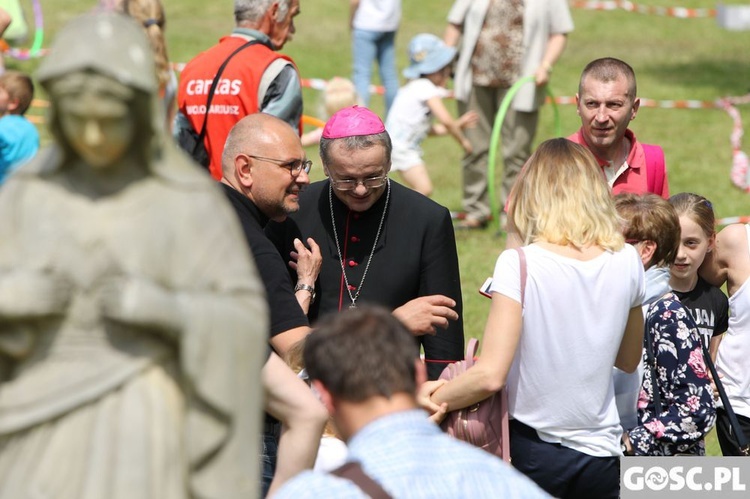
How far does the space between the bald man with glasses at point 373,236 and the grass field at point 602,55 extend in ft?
14.9

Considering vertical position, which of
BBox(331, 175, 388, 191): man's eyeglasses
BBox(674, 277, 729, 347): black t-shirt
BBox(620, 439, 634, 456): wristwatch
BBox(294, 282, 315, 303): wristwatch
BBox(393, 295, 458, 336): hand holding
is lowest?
BBox(620, 439, 634, 456): wristwatch

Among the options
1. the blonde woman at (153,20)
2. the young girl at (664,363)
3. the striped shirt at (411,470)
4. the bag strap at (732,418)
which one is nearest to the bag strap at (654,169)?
the young girl at (664,363)

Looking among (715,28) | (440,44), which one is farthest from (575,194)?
(715,28)

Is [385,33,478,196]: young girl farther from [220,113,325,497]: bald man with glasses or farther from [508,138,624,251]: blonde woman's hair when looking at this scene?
[508,138,624,251]: blonde woman's hair

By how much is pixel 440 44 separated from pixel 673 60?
40.3 feet

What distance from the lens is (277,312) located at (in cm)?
547

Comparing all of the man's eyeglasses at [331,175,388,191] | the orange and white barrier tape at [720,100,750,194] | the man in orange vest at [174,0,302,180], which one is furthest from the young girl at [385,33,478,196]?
the man's eyeglasses at [331,175,388,191]

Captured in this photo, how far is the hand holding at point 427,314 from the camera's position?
5.54 m

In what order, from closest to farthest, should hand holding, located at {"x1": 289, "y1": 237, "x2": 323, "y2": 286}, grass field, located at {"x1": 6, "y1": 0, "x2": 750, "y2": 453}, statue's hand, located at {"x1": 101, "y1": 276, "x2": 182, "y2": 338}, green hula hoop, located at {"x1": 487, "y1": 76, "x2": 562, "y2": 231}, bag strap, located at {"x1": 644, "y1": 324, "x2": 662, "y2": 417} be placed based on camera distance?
statue's hand, located at {"x1": 101, "y1": 276, "x2": 182, "y2": 338} → bag strap, located at {"x1": 644, "y1": 324, "x2": 662, "y2": 417} → hand holding, located at {"x1": 289, "y1": 237, "x2": 323, "y2": 286} → green hula hoop, located at {"x1": 487, "y1": 76, "x2": 562, "y2": 231} → grass field, located at {"x1": 6, "y1": 0, "x2": 750, "y2": 453}

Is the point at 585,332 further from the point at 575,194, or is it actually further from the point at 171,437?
the point at 171,437

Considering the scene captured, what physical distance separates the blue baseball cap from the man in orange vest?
3.58m

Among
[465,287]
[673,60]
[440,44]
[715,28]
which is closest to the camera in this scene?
[465,287]

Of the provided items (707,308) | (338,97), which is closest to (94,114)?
(707,308)

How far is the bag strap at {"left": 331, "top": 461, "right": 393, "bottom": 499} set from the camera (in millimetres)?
3182
